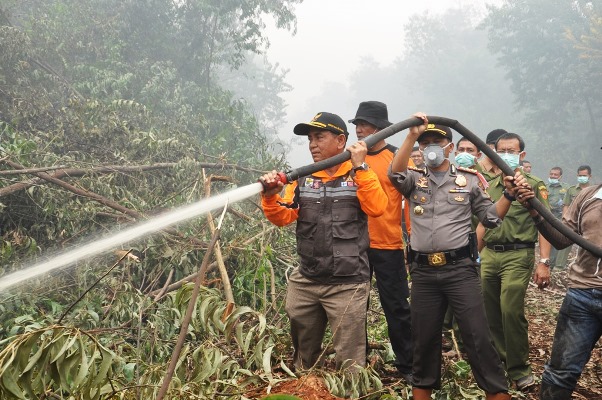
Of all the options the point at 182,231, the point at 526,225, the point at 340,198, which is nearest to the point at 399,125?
the point at 340,198

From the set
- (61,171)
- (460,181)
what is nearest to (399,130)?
(460,181)

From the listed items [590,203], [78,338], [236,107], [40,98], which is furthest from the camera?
[236,107]

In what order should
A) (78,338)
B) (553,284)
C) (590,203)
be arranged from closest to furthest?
(78,338)
(590,203)
(553,284)

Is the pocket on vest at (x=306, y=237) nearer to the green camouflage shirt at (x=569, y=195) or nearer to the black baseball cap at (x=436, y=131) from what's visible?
the black baseball cap at (x=436, y=131)

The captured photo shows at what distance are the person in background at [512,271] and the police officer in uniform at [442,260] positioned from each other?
0.73m

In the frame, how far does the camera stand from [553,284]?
29.9ft

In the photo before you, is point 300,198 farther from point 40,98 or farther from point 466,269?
point 40,98

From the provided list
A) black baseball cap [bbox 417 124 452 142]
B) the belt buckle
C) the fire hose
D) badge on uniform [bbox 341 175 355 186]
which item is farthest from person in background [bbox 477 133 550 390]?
badge on uniform [bbox 341 175 355 186]

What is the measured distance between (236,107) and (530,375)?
14.7m

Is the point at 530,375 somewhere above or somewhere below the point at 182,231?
below

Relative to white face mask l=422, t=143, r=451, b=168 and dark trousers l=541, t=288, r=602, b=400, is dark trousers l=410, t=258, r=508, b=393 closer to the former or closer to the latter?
dark trousers l=541, t=288, r=602, b=400

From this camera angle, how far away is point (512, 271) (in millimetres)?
4238

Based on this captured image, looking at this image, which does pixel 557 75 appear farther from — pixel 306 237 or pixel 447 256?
pixel 306 237

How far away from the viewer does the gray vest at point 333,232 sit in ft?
11.3
